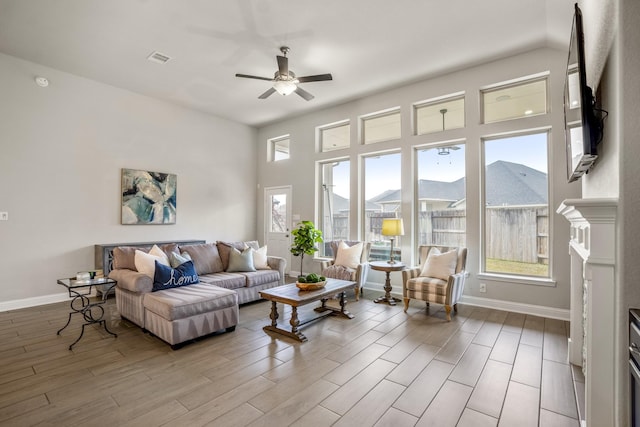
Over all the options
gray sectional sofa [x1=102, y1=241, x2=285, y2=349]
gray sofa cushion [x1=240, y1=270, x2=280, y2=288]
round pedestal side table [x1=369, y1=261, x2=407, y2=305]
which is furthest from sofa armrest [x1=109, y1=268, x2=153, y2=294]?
round pedestal side table [x1=369, y1=261, x2=407, y2=305]

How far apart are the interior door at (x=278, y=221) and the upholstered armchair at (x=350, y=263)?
5.72 ft

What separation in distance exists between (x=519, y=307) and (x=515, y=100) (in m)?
2.87

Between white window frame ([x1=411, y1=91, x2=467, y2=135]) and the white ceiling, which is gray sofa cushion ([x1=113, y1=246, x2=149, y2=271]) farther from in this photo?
white window frame ([x1=411, y1=91, x2=467, y2=135])

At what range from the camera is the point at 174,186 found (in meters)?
5.97

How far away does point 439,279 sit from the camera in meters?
4.11

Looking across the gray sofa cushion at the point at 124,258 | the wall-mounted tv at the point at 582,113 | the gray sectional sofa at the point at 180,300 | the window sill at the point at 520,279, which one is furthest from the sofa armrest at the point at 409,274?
the gray sofa cushion at the point at 124,258

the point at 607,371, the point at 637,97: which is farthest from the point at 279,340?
the point at 637,97

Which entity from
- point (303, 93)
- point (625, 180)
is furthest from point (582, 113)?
point (303, 93)

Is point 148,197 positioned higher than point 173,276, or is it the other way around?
point 148,197

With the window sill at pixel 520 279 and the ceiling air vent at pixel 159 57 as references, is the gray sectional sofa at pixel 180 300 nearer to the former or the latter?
the ceiling air vent at pixel 159 57

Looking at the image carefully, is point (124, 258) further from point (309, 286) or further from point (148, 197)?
point (309, 286)

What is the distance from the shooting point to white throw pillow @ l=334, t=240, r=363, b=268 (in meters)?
5.10

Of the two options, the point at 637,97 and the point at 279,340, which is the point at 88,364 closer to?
the point at 279,340

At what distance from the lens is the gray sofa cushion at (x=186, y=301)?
3.01m
